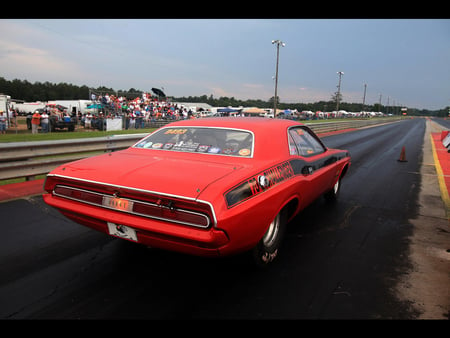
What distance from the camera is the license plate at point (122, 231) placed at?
2.40m

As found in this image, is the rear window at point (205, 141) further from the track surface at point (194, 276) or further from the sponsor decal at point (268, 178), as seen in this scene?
the track surface at point (194, 276)

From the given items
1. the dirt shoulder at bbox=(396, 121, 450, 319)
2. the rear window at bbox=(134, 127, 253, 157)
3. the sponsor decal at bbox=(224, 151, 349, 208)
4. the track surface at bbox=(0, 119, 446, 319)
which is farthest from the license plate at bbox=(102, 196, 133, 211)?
the dirt shoulder at bbox=(396, 121, 450, 319)

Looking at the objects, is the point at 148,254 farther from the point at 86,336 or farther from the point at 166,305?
the point at 86,336

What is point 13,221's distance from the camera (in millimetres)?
3875

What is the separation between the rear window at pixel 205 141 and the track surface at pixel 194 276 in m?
1.14

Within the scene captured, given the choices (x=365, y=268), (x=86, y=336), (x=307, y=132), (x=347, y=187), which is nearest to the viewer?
(x=86, y=336)

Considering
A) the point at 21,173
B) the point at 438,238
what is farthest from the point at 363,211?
the point at 21,173

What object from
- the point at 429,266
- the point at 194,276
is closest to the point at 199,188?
the point at 194,276

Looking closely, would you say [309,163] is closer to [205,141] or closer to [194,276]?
[205,141]

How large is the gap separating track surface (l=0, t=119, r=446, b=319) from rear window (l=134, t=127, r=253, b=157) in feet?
3.72

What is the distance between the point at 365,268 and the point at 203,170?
76.5 inches

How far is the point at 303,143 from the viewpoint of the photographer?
396 cm

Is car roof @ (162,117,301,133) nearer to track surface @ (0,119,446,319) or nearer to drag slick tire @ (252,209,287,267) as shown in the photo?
drag slick tire @ (252,209,287,267)

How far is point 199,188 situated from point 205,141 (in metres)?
1.22
